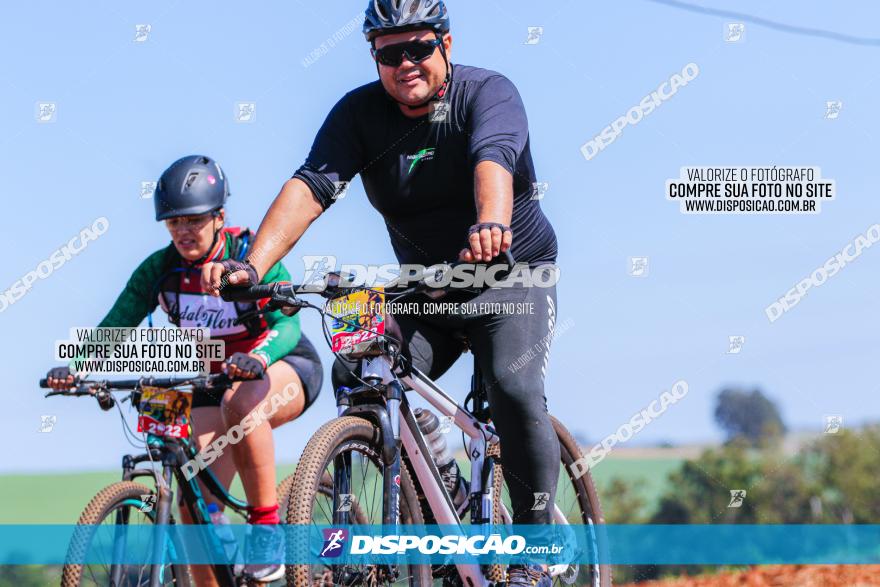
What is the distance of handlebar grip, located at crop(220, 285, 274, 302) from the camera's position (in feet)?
15.4

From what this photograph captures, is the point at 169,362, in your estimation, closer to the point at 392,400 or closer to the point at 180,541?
the point at 180,541

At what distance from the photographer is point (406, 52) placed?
520cm

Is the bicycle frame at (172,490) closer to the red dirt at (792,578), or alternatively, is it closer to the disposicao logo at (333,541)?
the disposicao logo at (333,541)

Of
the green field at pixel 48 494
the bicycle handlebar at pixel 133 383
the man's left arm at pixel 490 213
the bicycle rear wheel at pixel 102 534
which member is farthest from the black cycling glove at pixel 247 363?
the green field at pixel 48 494

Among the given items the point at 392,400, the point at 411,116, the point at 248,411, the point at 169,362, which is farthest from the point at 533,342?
the point at 169,362

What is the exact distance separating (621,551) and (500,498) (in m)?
1.35

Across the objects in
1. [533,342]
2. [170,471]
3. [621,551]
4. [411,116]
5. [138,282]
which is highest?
[411,116]

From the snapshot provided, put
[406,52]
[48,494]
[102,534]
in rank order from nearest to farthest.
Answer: [406,52] → [102,534] → [48,494]

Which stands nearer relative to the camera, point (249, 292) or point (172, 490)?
point (249, 292)

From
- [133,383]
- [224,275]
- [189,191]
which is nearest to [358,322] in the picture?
[224,275]

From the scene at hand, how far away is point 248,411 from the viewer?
6.30 metres

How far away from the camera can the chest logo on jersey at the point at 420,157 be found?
17.4 feet

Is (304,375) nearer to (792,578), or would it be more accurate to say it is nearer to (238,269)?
(238,269)

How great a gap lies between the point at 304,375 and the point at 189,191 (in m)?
1.12
